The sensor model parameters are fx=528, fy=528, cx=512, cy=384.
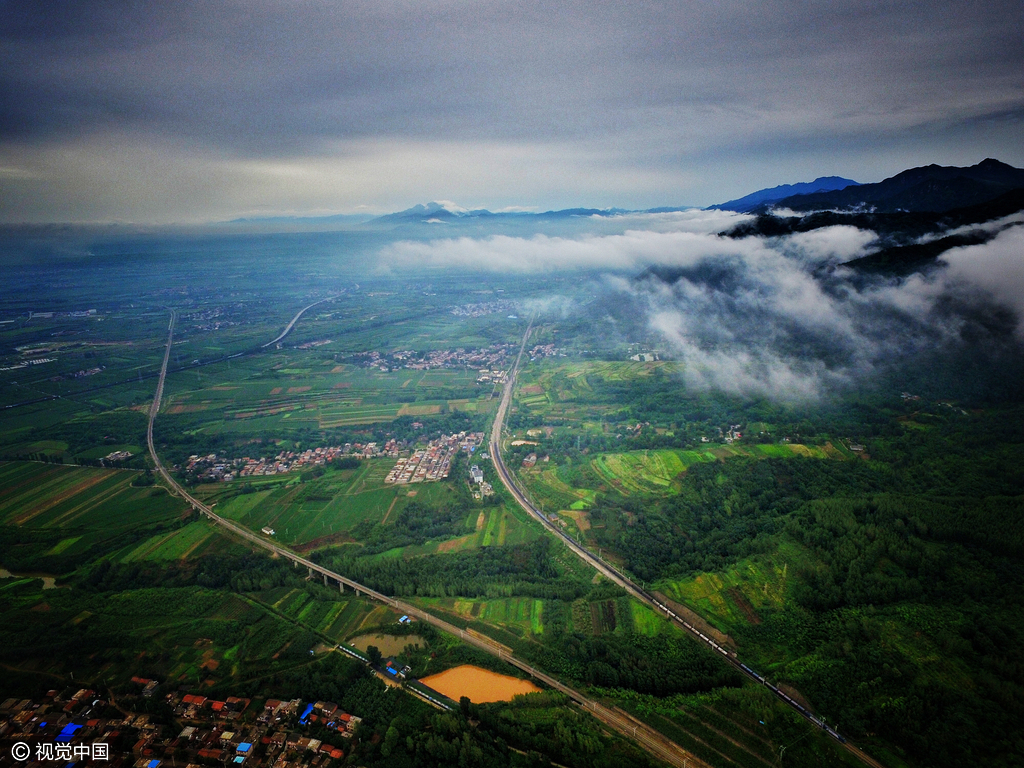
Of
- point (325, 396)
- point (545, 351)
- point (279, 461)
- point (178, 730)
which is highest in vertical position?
point (545, 351)

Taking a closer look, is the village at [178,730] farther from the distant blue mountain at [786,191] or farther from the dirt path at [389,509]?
the distant blue mountain at [786,191]

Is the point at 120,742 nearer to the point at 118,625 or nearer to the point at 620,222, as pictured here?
the point at 118,625

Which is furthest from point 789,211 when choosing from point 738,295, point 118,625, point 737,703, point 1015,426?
point 118,625

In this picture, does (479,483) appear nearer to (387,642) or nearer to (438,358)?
(387,642)

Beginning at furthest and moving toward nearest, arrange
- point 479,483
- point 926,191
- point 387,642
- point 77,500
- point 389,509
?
1. point 926,191
2. point 479,483
3. point 77,500
4. point 389,509
5. point 387,642

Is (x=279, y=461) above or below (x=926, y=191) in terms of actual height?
below

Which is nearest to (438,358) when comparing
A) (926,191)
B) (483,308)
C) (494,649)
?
(483,308)
